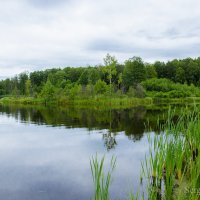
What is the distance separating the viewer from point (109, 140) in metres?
13.5

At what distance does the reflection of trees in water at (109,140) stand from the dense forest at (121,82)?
97.0 feet

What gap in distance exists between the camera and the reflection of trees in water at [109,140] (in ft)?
39.8

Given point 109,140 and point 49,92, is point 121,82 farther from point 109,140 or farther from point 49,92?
point 109,140

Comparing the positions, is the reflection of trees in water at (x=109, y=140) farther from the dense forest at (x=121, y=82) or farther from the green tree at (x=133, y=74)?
the green tree at (x=133, y=74)

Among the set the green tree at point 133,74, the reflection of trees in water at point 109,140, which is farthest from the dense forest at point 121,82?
the reflection of trees in water at point 109,140

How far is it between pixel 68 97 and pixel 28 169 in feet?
133

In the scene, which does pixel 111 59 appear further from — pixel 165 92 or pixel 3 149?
pixel 3 149

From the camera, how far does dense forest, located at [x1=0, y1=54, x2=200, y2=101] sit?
47.7 meters

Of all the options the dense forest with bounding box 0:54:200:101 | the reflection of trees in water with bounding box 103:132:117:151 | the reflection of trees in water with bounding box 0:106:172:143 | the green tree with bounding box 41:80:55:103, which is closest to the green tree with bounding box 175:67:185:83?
the dense forest with bounding box 0:54:200:101

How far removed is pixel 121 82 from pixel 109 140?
5165 centimetres

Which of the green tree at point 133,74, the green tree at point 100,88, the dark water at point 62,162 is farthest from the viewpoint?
the green tree at point 133,74

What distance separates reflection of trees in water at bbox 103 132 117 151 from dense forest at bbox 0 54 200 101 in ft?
97.0

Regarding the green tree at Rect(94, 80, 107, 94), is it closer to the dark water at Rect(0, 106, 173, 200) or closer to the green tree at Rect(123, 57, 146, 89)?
the green tree at Rect(123, 57, 146, 89)

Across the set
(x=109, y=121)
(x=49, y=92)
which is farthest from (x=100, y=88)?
(x=109, y=121)
